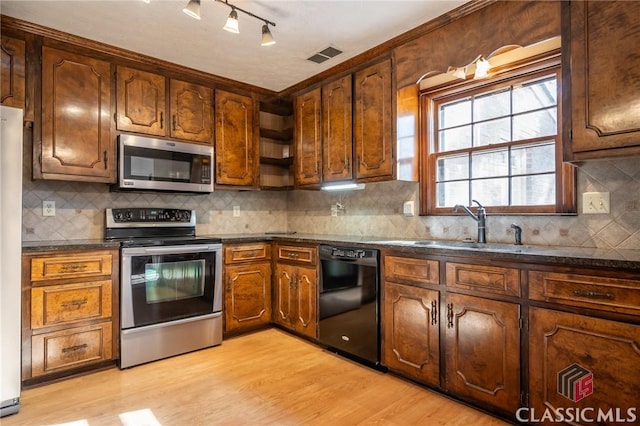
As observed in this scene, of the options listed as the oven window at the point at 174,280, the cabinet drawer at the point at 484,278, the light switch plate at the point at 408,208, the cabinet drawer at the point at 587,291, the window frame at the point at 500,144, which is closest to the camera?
the cabinet drawer at the point at 587,291

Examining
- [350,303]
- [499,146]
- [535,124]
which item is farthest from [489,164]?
[350,303]

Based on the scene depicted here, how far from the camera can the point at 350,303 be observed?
273cm

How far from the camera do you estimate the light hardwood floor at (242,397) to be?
196cm

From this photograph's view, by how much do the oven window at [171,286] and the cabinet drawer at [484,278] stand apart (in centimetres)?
196

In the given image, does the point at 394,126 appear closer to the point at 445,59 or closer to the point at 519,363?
the point at 445,59

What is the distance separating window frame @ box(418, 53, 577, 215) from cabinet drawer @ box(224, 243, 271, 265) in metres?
1.49

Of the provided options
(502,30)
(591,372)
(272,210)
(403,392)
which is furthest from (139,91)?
(591,372)

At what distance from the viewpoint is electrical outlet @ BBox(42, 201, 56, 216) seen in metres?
2.82

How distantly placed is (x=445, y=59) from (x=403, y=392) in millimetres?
2158

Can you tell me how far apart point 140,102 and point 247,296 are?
1915mm

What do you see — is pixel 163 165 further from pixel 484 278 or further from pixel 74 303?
pixel 484 278

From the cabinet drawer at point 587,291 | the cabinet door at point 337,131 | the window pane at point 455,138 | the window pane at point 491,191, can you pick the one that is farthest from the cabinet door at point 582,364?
the cabinet door at point 337,131

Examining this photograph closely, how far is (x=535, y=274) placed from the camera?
1767mm

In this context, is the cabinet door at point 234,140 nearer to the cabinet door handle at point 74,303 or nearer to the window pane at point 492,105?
the cabinet door handle at point 74,303
